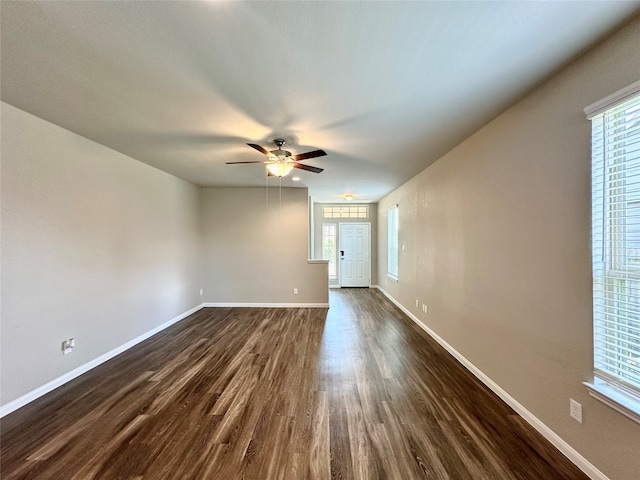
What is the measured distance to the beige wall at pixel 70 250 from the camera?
7.41 ft

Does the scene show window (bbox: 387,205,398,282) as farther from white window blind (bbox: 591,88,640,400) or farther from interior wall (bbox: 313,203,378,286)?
white window blind (bbox: 591,88,640,400)

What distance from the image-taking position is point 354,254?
791 cm

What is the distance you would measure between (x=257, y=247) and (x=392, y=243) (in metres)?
3.23

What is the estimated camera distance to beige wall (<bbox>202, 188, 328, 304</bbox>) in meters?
5.61

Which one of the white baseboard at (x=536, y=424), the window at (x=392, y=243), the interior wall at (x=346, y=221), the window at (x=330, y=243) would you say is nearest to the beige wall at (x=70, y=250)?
the white baseboard at (x=536, y=424)

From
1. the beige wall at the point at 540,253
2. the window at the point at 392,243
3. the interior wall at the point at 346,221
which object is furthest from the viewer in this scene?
the interior wall at the point at 346,221

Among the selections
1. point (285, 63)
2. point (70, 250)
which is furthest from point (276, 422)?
point (70, 250)

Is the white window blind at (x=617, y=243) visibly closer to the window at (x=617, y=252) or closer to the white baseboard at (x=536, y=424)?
the window at (x=617, y=252)

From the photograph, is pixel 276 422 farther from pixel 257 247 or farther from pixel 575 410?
pixel 257 247

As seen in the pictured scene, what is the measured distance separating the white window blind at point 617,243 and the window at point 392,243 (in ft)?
14.5

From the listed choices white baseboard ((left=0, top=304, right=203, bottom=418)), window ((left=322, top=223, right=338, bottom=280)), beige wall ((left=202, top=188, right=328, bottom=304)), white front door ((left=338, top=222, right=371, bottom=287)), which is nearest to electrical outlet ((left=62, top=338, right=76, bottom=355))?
white baseboard ((left=0, top=304, right=203, bottom=418))

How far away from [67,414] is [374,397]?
2573 millimetres

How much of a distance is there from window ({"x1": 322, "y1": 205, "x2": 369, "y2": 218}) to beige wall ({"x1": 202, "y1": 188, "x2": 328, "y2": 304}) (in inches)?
96.4

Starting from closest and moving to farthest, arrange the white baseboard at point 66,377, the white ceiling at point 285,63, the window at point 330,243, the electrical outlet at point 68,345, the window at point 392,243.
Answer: the white ceiling at point 285,63
the white baseboard at point 66,377
the electrical outlet at point 68,345
the window at point 392,243
the window at point 330,243
